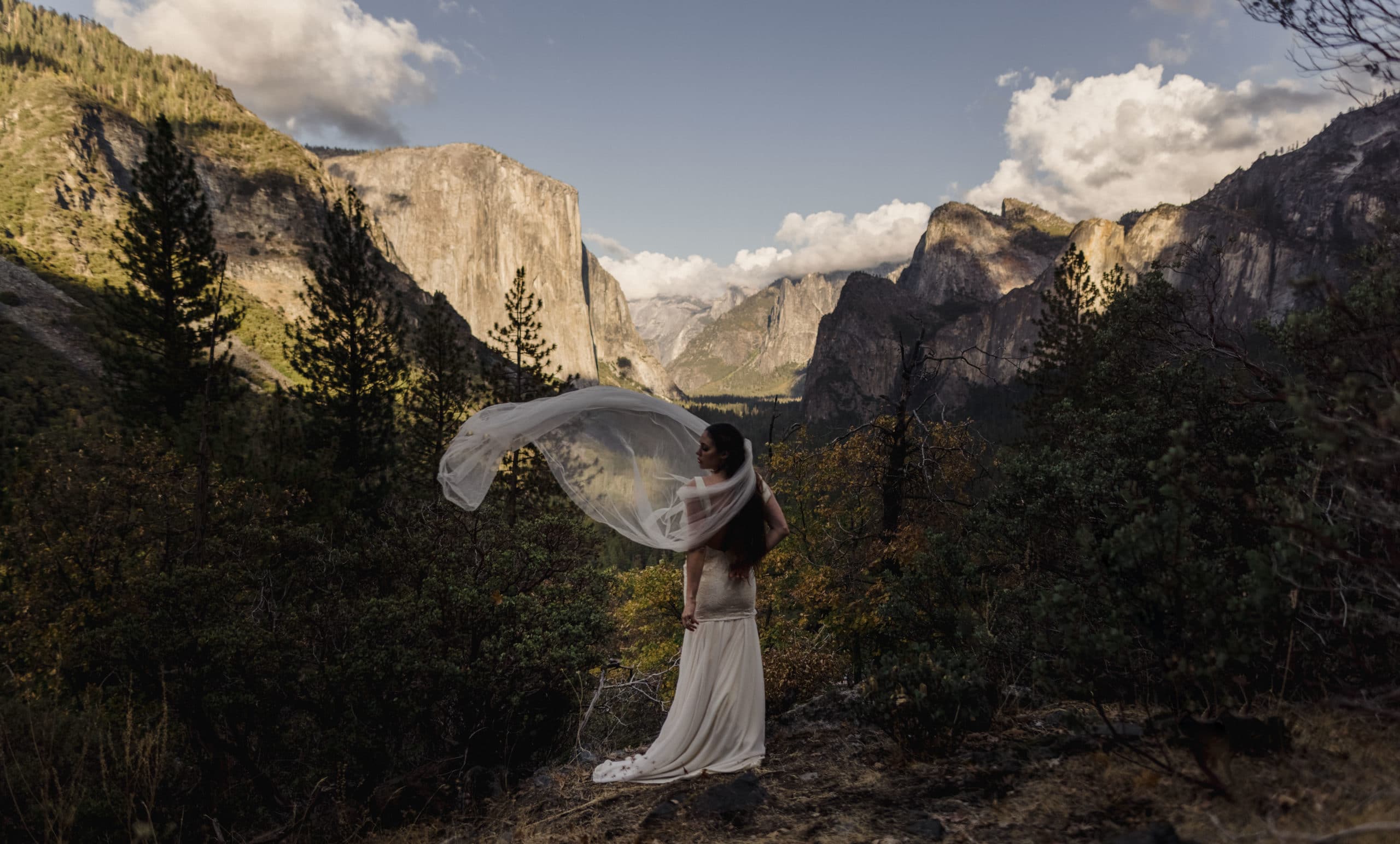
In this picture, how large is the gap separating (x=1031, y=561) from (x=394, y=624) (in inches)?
342

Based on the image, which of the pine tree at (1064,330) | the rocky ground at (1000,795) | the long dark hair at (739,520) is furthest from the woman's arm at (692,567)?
the pine tree at (1064,330)

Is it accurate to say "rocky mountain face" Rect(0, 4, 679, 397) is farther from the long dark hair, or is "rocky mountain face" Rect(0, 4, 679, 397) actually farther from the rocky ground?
the rocky ground

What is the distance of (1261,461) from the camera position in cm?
367

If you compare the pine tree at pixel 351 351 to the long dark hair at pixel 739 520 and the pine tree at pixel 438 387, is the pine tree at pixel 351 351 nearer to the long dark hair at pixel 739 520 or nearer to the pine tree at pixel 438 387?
the pine tree at pixel 438 387

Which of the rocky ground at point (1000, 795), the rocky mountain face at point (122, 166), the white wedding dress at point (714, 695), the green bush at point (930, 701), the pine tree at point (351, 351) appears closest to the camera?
the rocky ground at point (1000, 795)

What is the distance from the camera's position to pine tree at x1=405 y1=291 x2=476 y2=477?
76.6ft

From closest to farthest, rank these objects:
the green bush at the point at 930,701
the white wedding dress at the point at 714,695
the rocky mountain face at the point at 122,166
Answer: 1. the green bush at the point at 930,701
2. the white wedding dress at the point at 714,695
3. the rocky mountain face at the point at 122,166

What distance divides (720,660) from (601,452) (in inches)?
84.9

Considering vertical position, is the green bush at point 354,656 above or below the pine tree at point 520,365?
below

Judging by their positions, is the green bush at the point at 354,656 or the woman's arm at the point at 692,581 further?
the green bush at the point at 354,656

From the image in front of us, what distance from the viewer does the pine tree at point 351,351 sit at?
905 inches

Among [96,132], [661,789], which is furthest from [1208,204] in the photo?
[96,132]

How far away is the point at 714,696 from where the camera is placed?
524 cm

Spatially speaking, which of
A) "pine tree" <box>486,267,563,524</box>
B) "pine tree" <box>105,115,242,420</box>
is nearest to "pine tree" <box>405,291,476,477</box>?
"pine tree" <box>486,267,563,524</box>
